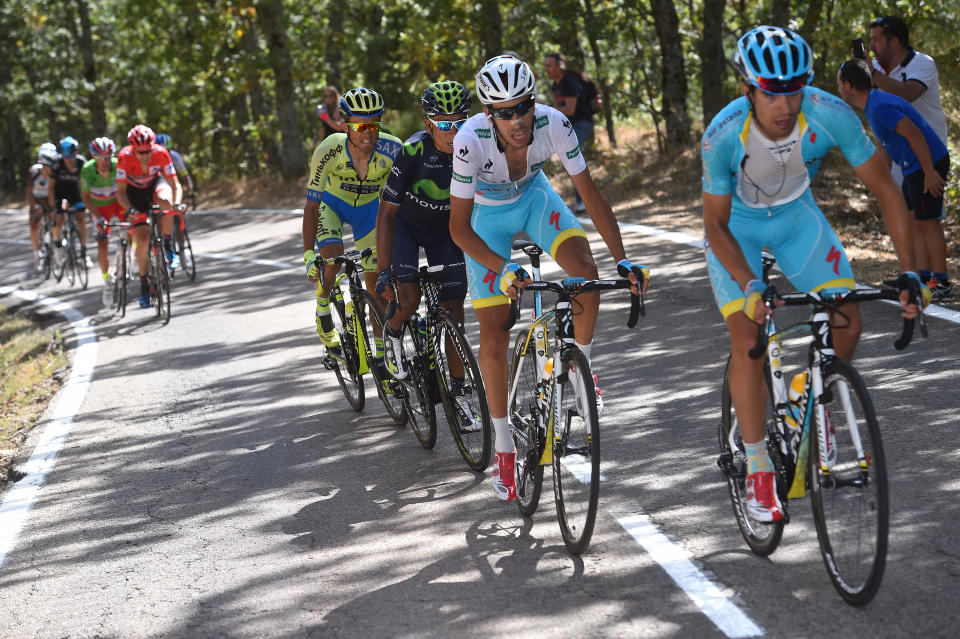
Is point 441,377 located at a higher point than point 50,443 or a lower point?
higher

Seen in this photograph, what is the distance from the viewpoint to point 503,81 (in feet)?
17.3

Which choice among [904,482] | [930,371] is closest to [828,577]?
[904,482]

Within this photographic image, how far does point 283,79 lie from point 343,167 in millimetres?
20814

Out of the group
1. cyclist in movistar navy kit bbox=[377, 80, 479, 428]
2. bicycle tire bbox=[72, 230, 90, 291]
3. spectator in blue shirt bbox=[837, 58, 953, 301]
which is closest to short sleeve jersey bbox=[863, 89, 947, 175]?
spectator in blue shirt bbox=[837, 58, 953, 301]

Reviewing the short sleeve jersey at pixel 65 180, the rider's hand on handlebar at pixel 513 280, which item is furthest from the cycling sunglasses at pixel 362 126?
the short sleeve jersey at pixel 65 180

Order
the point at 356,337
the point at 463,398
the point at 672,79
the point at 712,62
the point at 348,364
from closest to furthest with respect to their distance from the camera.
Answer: the point at 463,398
the point at 356,337
the point at 348,364
the point at 712,62
the point at 672,79

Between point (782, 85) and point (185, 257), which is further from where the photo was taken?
point (185, 257)

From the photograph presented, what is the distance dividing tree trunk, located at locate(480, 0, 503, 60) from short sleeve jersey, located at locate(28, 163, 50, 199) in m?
9.61

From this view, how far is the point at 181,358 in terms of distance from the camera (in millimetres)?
11055

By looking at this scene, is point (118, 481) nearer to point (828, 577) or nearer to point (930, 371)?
point (828, 577)

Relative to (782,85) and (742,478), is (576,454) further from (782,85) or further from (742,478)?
(782,85)

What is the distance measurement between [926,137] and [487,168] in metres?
4.51

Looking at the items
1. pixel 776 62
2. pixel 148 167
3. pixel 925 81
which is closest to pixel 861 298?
pixel 776 62

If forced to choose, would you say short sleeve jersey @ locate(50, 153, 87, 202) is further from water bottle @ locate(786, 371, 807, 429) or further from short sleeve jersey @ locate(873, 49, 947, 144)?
water bottle @ locate(786, 371, 807, 429)
